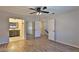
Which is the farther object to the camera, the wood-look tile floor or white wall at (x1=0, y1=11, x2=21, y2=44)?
white wall at (x1=0, y1=11, x2=21, y2=44)

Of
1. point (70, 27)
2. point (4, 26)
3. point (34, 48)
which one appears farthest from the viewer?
point (4, 26)

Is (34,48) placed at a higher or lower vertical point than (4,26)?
lower

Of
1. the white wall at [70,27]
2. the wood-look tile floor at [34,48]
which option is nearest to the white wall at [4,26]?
the wood-look tile floor at [34,48]

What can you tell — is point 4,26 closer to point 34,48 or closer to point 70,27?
point 34,48

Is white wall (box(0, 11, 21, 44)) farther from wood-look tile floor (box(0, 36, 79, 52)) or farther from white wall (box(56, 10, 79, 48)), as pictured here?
white wall (box(56, 10, 79, 48))

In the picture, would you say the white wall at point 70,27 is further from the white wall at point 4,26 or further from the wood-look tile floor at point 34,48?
the white wall at point 4,26

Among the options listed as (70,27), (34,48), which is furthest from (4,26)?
(70,27)

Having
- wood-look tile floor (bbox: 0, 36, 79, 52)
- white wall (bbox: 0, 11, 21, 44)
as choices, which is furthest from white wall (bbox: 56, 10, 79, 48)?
white wall (bbox: 0, 11, 21, 44)

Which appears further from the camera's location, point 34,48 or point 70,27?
point 70,27
